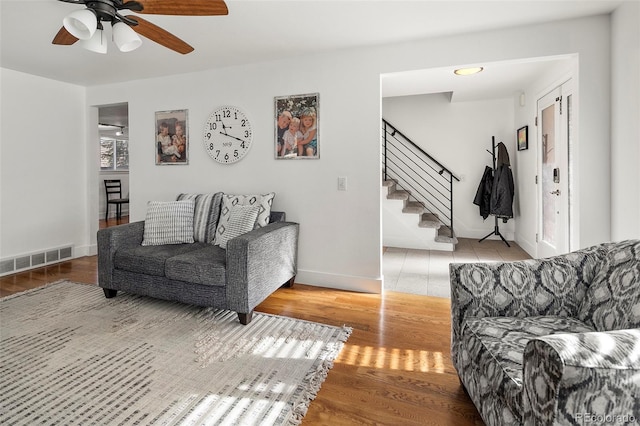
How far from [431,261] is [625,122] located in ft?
8.07

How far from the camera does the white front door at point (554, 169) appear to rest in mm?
3387

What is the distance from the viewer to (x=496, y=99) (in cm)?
532

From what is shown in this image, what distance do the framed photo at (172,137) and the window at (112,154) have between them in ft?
19.1

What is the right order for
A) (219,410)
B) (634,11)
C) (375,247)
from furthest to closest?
(375,247) < (634,11) < (219,410)

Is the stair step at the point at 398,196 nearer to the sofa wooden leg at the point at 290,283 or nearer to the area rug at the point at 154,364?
the sofa wooden leg at the point at 290,283

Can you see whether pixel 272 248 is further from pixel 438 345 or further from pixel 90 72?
pixel 90 72

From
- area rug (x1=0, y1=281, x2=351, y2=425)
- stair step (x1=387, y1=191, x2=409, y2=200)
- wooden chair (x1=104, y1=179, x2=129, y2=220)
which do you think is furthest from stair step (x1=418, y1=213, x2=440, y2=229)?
wooden chair (x1=104, y1=179, x2=129, y2=220)

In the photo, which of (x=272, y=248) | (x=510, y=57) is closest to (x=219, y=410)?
(x=272, y=248)

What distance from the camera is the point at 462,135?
5559mm

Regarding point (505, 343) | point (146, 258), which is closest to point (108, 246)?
point (146, 258)

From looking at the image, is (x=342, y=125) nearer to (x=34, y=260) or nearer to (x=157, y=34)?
(x=157, y=34)

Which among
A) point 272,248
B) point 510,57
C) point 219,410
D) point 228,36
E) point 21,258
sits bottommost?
point 219,410

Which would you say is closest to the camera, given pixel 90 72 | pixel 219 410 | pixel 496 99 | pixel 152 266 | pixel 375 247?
pixel 219 410

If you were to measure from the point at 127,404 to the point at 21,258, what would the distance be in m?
3.35
